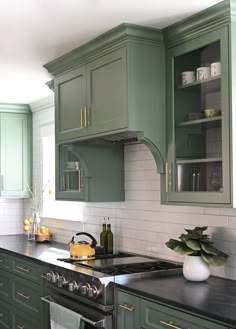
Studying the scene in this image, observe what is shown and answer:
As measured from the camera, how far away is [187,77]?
3.12m

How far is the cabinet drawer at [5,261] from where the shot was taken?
4844 millimetres

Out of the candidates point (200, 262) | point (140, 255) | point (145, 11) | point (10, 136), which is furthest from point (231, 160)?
point (10, 136)

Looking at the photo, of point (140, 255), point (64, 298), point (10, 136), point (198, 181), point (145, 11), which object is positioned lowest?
point (64, 298)

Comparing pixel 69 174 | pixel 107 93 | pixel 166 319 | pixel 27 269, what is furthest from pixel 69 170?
pixel 166 319

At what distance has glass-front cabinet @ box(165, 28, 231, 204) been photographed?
281 cm

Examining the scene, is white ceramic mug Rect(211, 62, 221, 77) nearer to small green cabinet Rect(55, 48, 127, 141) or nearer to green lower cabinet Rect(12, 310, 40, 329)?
small green cabinet Rect(55, 48, 127, 141)

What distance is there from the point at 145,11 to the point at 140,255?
1.86 meters

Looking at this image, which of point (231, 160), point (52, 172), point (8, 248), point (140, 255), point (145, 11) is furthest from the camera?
point (52, 172)

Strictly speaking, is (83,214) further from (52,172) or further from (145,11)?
(145,11)

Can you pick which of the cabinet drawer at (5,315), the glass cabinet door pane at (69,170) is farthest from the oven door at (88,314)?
the cabinet drawer at (5,315)

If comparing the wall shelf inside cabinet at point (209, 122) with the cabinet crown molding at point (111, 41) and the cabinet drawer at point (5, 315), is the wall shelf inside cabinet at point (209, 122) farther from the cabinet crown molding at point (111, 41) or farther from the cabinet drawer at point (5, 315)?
the cabinet drawer at point (5, 315)

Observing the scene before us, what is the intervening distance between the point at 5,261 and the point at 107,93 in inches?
87.9

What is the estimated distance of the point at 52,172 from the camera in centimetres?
573

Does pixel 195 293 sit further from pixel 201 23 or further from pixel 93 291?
pixel 201 23
